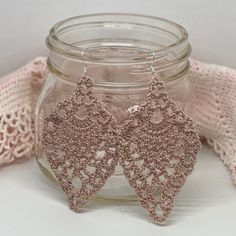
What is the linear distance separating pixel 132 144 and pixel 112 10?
25 cm

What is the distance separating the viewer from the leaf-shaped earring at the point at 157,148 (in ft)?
2.11

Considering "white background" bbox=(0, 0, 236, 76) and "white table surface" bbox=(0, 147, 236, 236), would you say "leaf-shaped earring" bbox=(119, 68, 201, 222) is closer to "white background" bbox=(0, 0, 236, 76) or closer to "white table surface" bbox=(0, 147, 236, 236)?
"white table surface" bbox=(0, 147, 236, 236)

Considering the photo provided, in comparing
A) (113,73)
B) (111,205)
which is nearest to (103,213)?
(111,205)

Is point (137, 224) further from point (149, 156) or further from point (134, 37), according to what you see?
point (134, 37)

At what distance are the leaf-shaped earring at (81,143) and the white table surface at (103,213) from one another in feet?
0.09

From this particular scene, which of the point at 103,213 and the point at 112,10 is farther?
the point at 112,10

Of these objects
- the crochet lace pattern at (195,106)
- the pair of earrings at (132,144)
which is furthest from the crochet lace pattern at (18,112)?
the pair of earrings at (132,144)

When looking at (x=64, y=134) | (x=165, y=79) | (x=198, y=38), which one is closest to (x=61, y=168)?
(x=64, y=134)

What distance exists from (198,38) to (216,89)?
0.09m

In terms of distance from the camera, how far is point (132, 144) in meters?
0.65

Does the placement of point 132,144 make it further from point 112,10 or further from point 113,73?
point 112,10

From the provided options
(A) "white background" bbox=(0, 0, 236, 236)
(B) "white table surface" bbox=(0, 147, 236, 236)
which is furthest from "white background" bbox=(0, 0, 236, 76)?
(B) "white table surface" bbox=(0, 147, 236, 236)

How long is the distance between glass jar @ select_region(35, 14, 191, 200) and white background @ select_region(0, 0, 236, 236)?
0.11ft

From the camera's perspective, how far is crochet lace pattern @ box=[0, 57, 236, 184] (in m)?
0.76
